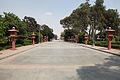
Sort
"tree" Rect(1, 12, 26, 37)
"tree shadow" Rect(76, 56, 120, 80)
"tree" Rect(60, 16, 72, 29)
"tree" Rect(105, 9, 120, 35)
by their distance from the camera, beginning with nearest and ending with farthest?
"tree shadow" Rect(76, 56, 120, 80) < "tree" Rect(1, 12, 26, 37) < "tree" Rect(105, 9, 120, 35) < "tree" Rect(60, 16, 72, 29)

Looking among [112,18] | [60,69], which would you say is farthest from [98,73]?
[112,18]

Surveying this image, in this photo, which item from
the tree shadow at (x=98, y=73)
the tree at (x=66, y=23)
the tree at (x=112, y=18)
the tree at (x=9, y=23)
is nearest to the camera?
the tree shadow at (x=98, y=73)

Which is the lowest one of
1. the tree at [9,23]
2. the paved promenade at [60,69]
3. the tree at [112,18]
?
the paved promenade at [60,69]

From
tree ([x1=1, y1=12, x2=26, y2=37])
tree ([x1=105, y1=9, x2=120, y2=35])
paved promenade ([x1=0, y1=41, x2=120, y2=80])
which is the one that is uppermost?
tree ([x1=105, y1=9, x2=120, y2=35])

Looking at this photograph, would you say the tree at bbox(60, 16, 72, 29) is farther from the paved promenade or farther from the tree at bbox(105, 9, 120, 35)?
the paved promenade

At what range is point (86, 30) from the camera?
145 feet

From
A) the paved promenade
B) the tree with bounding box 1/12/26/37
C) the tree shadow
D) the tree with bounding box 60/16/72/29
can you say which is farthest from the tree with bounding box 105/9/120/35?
the tree shadow

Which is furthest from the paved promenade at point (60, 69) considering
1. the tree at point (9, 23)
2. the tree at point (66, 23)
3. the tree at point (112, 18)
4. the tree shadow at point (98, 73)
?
the tree at point (66, 23)

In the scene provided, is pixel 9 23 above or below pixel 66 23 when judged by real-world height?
below

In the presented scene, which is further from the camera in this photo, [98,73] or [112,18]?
[112,18]

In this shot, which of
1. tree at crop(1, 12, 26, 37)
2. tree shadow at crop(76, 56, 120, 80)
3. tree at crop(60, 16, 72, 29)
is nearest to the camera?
tree shadow at crop(76, 56, 120, 80)

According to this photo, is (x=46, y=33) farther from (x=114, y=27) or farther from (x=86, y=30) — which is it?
(x=114, y=27)

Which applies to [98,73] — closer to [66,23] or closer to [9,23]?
[9,23]

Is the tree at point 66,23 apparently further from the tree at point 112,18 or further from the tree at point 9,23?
the tree at point 9,23
